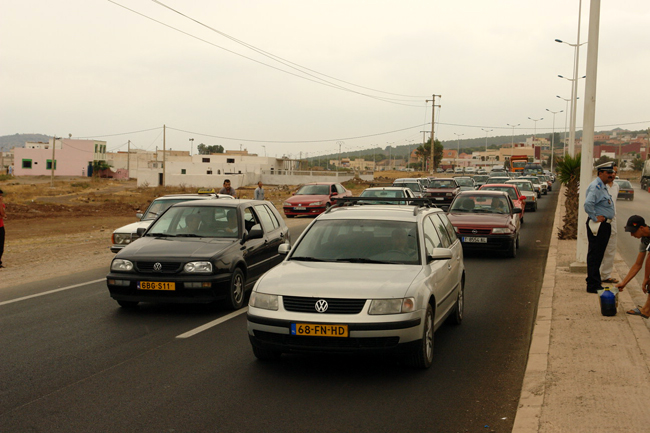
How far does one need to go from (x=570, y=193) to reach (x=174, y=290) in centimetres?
1414

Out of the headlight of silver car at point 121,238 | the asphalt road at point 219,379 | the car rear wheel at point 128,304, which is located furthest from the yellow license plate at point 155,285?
the headlight of silver car at point 121,238

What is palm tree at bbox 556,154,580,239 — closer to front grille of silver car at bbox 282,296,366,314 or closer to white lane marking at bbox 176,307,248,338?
white lane marking at bbox 176,307,248,338

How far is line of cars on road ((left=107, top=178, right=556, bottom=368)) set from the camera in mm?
5715

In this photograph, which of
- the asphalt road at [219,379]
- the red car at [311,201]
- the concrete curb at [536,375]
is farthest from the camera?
the red car at [311,201]

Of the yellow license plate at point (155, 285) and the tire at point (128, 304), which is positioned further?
the tire at point (128, 304)

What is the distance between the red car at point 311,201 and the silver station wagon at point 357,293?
21.8m

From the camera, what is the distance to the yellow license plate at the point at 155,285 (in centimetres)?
852

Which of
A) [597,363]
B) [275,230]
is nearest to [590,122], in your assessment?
[275,230]

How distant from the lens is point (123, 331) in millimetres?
7859

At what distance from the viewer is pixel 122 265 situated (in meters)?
8.74

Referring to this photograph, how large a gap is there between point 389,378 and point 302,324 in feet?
3.23

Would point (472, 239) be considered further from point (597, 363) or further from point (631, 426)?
point (631, 426)

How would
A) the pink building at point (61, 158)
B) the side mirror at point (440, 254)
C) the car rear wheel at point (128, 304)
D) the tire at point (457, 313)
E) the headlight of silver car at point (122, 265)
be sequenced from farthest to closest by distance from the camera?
the pink building at point (61, 158) < the car rear wheel at point (128, 304) < the headlight of silver car at point (122, 265) < the tire at point (457, 313) < the side mirror at point (440, 254)

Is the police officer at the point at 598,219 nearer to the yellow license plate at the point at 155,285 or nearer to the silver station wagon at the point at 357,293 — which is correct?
the silver station wagon at the point at 357,293
